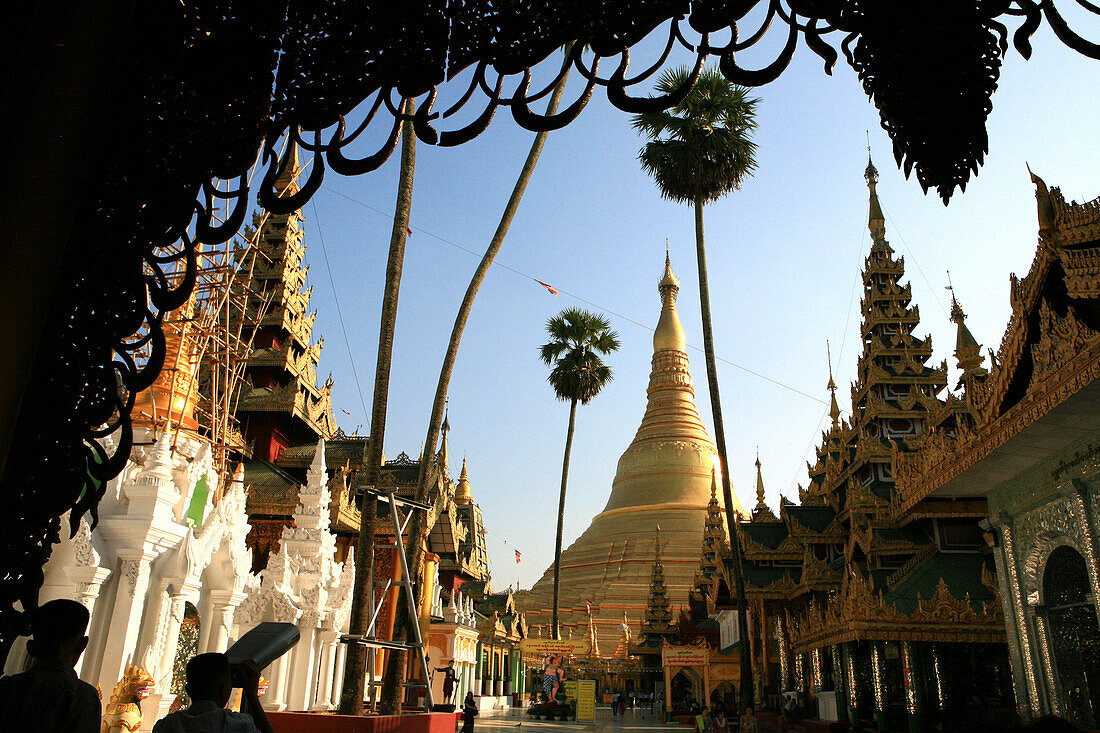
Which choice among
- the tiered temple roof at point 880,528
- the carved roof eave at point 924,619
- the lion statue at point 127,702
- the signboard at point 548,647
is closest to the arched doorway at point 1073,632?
the tiered temple roof at point 880,528

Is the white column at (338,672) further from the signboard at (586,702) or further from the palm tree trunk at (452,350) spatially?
the signboard at (586,702)

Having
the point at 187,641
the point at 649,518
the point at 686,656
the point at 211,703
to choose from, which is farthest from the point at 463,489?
the point at 211,703

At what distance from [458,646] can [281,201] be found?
2649cm

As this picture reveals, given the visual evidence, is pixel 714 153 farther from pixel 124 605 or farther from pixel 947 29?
pixel 947 29

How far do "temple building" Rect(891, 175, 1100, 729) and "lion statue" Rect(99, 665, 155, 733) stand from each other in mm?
11092

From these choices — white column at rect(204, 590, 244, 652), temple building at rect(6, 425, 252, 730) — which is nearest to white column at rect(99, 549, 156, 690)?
temple building at rect(6, 425, 252, 730)

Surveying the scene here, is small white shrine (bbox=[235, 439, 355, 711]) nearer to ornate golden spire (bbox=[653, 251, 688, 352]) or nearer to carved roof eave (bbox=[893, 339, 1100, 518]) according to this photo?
carved roof eave (bbox=[893, 339, 1100, 518])

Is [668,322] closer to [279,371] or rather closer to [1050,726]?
[279,371]

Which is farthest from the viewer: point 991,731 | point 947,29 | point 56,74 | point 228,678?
point 228,678

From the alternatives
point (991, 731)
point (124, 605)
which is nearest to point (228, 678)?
point (991, 731)

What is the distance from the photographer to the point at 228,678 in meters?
3.13

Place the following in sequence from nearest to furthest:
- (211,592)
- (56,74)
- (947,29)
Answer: (56,74), (947,29), (211,592)

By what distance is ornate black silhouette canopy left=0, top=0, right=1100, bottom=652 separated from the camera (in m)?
2.35

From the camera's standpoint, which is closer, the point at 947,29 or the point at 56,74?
the point at 56,74
